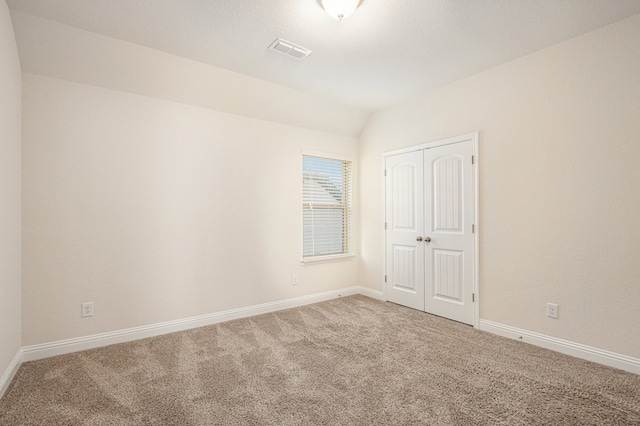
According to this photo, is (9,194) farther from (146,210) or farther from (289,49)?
(289,49)

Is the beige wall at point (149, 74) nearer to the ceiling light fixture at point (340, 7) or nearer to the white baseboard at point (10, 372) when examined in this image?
the ceiling light fixture at point (340, 7)

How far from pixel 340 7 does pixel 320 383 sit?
106 inches

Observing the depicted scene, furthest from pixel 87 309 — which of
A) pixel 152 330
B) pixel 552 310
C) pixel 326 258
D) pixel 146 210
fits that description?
pixel 552 310

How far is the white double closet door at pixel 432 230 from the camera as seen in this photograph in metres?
3.32

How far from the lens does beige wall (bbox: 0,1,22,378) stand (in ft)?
6.63

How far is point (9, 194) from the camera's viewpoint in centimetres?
217

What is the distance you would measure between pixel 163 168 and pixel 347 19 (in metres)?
2.27

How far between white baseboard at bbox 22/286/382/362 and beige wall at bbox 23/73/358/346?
58 millimetres

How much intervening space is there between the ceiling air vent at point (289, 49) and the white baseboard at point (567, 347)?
10.8 ft

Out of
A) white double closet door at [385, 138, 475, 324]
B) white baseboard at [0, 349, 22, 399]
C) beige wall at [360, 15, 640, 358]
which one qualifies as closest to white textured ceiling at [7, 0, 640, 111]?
beige wall at [360, 15, 640, 358]

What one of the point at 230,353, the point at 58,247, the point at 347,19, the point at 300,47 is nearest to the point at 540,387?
the point at 230,353

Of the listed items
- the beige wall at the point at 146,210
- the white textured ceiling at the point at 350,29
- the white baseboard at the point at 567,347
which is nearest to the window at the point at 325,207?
the beige wall at the point at 146,210

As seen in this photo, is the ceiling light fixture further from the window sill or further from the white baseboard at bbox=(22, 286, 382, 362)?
the white baseboard at bbox=(22, 286, 382, 362)

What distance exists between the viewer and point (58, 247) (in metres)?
2.59
